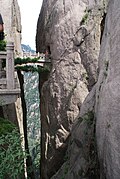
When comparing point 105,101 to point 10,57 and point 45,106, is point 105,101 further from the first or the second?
point 45,106

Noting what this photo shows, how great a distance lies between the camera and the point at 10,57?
7.62 metres

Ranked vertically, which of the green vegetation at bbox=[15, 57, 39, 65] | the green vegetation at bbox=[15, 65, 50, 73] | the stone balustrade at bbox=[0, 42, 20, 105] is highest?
the green vegetation at bbox=[15, 57, 39, 65]

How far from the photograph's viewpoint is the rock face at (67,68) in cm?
1355

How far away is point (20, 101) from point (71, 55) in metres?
4.92

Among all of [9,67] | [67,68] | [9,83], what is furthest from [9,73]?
[67,68]

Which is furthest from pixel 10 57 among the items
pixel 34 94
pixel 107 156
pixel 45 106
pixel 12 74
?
pixel 34 94

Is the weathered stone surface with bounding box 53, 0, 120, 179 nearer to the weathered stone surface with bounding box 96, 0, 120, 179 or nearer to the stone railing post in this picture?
the weathered stone surface with bounding box 96, 0, 120, 179

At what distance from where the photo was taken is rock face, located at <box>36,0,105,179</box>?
13.5m

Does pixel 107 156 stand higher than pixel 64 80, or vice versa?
pixel 64 80

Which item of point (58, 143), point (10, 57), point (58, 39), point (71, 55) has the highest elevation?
point (58, 39)

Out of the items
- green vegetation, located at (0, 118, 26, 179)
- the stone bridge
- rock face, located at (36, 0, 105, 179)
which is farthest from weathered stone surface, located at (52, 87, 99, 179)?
the stone bridge

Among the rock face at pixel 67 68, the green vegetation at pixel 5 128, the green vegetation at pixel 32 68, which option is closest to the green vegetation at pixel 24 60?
the green vegetation at pixel 32 68

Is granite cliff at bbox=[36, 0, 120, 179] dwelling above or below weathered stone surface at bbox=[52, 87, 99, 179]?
above

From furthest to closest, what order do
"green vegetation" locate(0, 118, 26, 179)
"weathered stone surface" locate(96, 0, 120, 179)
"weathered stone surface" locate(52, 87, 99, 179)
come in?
"weathered stone surface" locate(52, 87, 99, 179), "green vegetation" locate(0, 118, 26, 179), "weathered stone surface" locate(96, 0, 120, 179)
